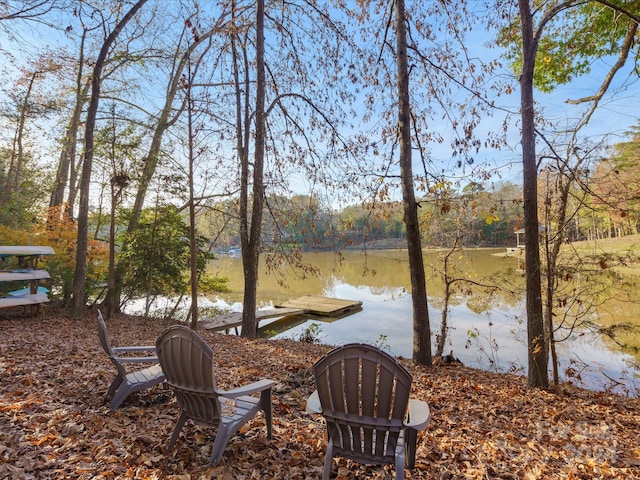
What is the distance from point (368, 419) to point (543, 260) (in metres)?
3.95

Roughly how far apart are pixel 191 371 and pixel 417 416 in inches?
51.9

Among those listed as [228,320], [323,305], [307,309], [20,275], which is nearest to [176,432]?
[20,275]

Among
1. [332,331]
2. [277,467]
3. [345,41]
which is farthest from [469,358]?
[345,41]

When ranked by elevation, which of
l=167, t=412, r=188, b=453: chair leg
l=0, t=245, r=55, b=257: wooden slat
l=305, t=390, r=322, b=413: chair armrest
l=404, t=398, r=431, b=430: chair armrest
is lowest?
l=167, t=412, r=188, b=453: chair leg

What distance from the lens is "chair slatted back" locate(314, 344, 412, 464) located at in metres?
1.82

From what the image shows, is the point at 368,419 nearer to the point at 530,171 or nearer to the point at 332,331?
the point at 530,171

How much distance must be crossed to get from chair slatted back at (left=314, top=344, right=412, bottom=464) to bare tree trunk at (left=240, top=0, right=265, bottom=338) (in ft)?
18.4

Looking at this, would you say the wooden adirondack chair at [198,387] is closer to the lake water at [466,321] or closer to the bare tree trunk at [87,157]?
the lake water at [466,321]

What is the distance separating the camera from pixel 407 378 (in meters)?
1.80

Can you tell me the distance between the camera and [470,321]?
32.9ft

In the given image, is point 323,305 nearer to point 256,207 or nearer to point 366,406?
point 256,207

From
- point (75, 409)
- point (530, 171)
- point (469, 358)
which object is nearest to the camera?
point (75, 409)

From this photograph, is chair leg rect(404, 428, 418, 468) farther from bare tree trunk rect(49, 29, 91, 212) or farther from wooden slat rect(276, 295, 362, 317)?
wooden slat rect(276, 295, 362, 317)

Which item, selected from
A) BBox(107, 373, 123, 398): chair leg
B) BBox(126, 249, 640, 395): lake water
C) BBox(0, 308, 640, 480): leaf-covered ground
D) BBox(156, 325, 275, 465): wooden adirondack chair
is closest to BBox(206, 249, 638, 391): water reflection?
BBox(126, 249, 640, 395): lake water
